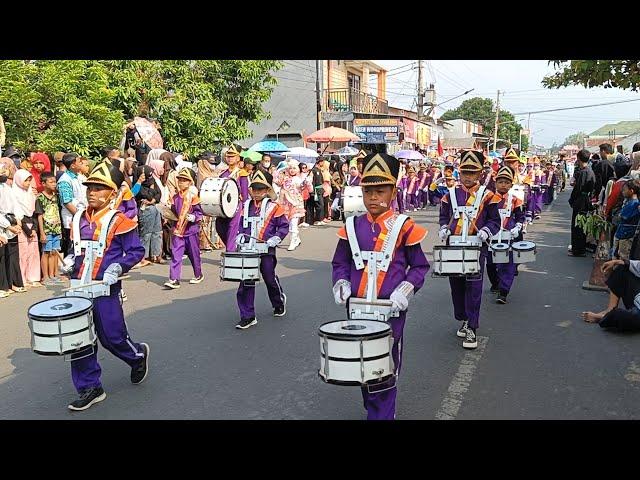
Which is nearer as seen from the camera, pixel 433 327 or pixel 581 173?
pixel 433 327

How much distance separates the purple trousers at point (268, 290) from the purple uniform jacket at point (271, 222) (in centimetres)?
16

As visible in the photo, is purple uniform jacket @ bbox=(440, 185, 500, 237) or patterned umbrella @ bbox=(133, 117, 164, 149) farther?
patterned umbrella @ bbox=(133, 117, 164, 149)

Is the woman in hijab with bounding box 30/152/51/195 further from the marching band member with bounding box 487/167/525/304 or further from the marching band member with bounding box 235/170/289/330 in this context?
the marching band member with bounding box 487/167/525/304

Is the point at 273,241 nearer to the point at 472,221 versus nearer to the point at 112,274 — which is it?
the point at 472,221

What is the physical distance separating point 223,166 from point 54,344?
814 centimetres

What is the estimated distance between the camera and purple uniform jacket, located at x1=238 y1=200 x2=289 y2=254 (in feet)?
24.8

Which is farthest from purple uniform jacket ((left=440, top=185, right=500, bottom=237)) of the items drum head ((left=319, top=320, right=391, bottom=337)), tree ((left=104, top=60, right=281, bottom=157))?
tree ((left=104, top=60, right=281, bottom=157))

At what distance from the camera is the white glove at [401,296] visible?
13.3 ft

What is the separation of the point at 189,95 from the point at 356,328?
1609cm

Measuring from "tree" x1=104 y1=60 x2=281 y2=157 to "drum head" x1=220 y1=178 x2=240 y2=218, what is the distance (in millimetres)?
8934

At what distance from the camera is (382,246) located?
4.29 metres

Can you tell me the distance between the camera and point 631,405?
15.9 feet
